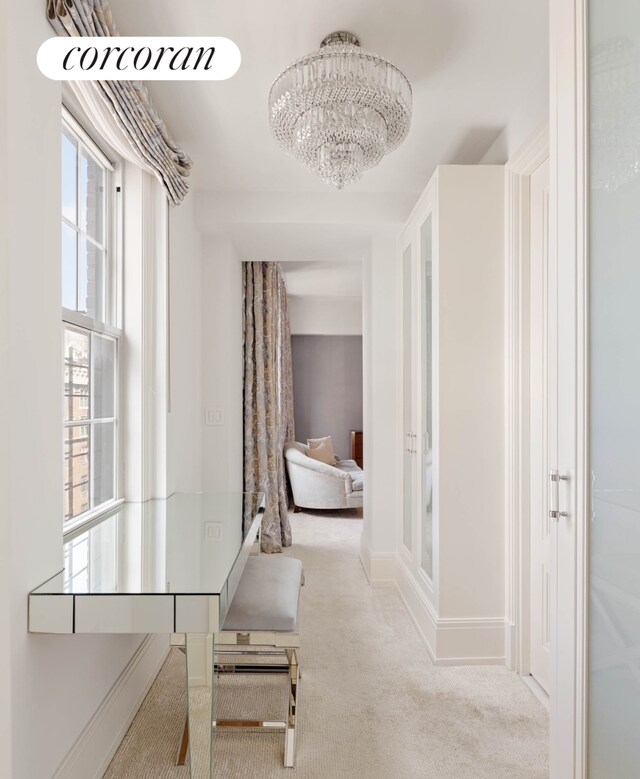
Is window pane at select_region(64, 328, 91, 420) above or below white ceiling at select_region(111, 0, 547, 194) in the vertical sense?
below

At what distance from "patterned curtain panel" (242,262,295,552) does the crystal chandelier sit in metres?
2.60

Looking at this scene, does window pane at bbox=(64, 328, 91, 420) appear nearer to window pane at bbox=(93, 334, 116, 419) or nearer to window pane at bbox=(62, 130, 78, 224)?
window pane at bbox=(93, 334, 116, 419)

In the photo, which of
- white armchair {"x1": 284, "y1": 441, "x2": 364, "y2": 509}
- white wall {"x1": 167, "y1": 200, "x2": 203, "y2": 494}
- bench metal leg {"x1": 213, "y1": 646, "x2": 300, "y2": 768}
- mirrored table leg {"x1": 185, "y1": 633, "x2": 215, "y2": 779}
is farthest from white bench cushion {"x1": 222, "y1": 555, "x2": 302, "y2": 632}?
white armchair {"x1": 284, "y1": 441, "x2": 364, "y2": 509}

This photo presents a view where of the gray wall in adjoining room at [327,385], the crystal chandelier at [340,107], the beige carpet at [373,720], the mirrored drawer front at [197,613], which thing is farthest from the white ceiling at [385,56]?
the gray wall in adjoining room at [327,385]

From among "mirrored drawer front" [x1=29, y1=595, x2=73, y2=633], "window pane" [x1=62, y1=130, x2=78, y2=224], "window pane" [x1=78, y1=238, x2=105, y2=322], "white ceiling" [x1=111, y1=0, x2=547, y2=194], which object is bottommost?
"mirrored drawer front" [x1=29, y1=595, x2=73, y2=633]

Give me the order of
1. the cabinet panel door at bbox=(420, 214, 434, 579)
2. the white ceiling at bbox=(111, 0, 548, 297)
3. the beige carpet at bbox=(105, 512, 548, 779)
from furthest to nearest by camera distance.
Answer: the cabinet panel door at bbox=(420, 214, 434, 579)
the white ceiling at bbox=(111, 0, 548, 297)
the beige carpet at bbox=(105, 512, 548, 779)

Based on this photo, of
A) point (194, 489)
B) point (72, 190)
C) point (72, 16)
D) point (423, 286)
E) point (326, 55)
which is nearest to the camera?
point (72, 16)

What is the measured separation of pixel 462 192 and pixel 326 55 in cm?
92

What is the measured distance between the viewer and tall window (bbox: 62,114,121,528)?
1988 mm

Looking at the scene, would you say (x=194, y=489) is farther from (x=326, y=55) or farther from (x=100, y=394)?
(x=326, y=55)

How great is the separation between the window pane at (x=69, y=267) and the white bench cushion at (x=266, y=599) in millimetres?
1185

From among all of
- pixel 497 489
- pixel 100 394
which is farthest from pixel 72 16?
pixel 497 489

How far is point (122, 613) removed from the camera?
4.39 feet

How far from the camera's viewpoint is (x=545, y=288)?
236 cm
